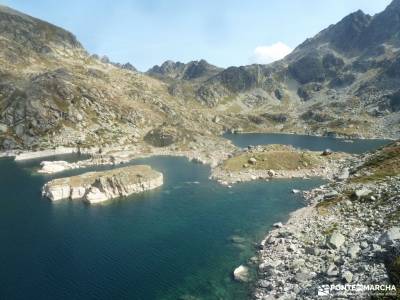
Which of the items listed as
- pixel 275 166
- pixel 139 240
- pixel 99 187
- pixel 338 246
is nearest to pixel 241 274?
pixel 338 246

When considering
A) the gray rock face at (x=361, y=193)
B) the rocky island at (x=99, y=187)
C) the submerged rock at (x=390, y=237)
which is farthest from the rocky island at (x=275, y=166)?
the submerged rock at (x=390, y=237)

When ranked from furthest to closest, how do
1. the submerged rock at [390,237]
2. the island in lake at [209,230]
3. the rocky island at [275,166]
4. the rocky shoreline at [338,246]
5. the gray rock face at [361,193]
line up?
the rocky island at [275,166], the gray rock face at [361,193], the island in lake at [209,230], the submerged rock at [390,237], the rocky shoreline at [338,246]

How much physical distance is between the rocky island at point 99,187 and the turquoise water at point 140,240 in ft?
10.9

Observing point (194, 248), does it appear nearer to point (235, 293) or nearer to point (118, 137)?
point (235, 293)

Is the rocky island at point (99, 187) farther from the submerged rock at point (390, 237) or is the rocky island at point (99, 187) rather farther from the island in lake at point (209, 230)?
the submerged rock at point (390, 237)

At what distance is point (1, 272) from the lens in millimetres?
57906

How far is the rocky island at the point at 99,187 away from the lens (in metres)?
98.0

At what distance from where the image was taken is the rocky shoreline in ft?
150

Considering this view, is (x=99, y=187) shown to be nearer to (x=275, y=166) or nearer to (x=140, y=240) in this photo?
(x=140, y=240)

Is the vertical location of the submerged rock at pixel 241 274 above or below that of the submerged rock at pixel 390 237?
below

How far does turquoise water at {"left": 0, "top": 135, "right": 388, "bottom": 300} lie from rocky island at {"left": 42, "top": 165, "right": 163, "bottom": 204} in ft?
10.9

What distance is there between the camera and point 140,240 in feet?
229

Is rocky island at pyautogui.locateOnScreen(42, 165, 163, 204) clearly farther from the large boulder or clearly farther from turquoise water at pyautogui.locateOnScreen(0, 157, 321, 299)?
the large boulder

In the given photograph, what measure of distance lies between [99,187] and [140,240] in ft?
110
